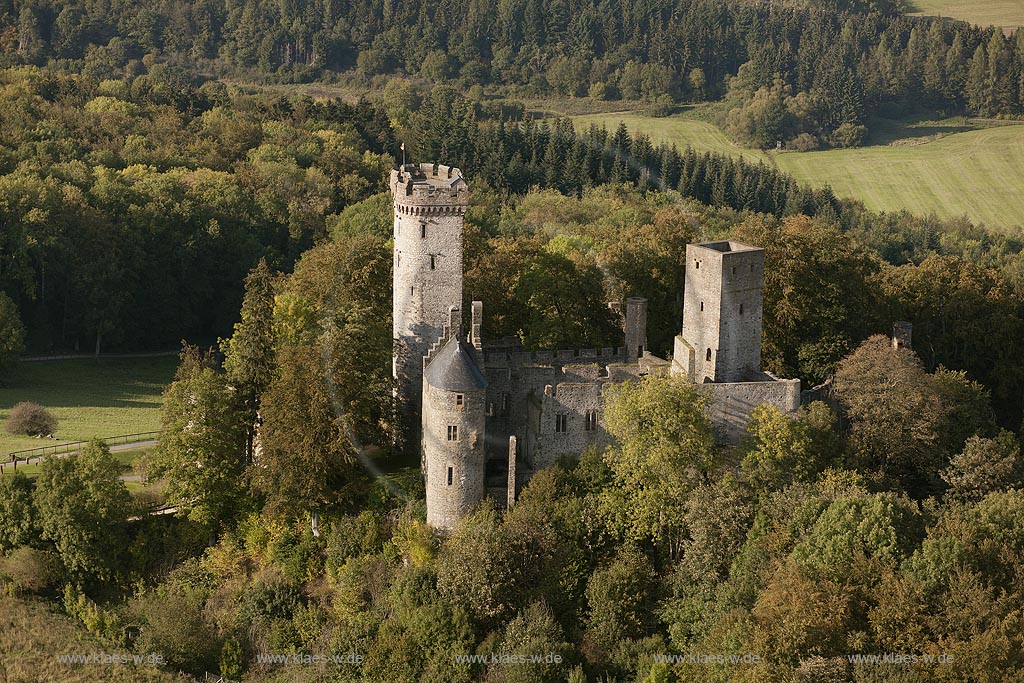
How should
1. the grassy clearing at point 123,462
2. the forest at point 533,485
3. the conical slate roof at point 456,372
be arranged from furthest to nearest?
the grassy clearing at point 123,462 → the conical slate roof at point 456,372 → the forest at point 533,485

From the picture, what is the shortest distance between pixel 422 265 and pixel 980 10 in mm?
106332

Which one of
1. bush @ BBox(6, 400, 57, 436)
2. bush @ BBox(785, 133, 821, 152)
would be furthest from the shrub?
bush @ BBox(785, 133, 821, 152)

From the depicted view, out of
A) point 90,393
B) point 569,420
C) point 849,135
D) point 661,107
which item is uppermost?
point 661,107

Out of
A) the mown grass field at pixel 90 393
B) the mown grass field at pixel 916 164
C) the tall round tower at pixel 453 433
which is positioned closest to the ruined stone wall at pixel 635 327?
the tall round tower at pixel 453 433

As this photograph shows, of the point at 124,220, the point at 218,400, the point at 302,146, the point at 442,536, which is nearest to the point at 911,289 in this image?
the point at 442,536

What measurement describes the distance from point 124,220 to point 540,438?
3633 centimetres

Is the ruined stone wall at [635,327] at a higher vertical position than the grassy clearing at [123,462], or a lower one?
higher

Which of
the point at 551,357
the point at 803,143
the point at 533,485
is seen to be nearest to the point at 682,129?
the point at 803,143

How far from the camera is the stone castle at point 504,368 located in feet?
133

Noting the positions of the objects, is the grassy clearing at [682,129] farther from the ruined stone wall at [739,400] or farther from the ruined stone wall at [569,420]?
the ruined stone wall at [569,420]

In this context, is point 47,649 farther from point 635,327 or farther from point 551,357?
point 635,327

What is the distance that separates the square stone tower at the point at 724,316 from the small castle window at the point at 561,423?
3933mm

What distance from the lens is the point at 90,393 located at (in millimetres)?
60531

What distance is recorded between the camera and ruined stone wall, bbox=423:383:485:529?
132 feet
